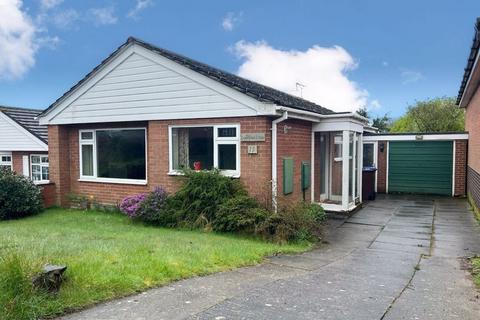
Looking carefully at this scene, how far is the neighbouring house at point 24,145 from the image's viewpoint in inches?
799

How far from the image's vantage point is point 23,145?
20.5m

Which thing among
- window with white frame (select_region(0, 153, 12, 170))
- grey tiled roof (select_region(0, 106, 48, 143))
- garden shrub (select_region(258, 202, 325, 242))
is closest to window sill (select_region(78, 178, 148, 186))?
garden shrub (select_region(258, 202, 325, 242))

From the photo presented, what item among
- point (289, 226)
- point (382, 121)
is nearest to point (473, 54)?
point (289, 226)

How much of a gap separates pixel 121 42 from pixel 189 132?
3.41 m

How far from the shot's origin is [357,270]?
6.22m

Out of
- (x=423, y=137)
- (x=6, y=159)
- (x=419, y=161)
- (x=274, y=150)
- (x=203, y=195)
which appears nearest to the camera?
(x=203, y=195)

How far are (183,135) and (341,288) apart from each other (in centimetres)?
663

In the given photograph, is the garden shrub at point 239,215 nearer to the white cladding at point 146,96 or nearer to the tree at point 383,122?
the white cladding at point 146,96

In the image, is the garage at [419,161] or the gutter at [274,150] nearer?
the gutter at [274,150]

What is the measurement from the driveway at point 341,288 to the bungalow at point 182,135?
2.56 meters

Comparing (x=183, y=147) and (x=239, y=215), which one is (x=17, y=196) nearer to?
(x=183, y=147)

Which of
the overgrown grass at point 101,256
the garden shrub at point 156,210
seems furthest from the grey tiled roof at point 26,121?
the garden shrub at point 156,210

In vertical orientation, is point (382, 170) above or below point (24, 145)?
below

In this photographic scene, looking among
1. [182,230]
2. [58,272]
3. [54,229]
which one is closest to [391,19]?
[182,230]
